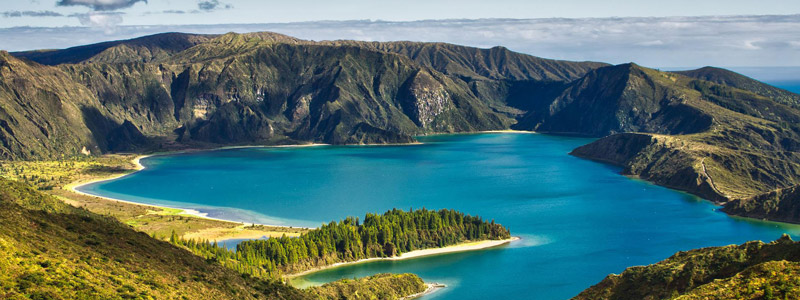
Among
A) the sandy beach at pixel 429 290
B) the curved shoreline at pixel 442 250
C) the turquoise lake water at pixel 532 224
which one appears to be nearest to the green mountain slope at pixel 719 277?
the turquoise lake water at pixel 532 224

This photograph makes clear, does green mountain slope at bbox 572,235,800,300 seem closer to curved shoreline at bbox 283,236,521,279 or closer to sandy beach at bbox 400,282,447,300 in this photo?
sandy beach at bbox 400,282,447,300

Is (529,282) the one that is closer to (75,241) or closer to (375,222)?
(375,222)

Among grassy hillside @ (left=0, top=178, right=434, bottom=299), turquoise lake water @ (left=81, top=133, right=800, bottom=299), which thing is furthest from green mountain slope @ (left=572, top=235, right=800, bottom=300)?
grassy hillside @ (left=0, top=178, right=434, bottom=299)

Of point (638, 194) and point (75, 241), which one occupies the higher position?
point (75, 241)

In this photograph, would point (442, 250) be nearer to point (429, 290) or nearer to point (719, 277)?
point (429, 290)

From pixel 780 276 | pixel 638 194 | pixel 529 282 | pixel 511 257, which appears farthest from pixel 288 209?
pixel 780 276

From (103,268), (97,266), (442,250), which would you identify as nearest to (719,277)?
(103,268)
